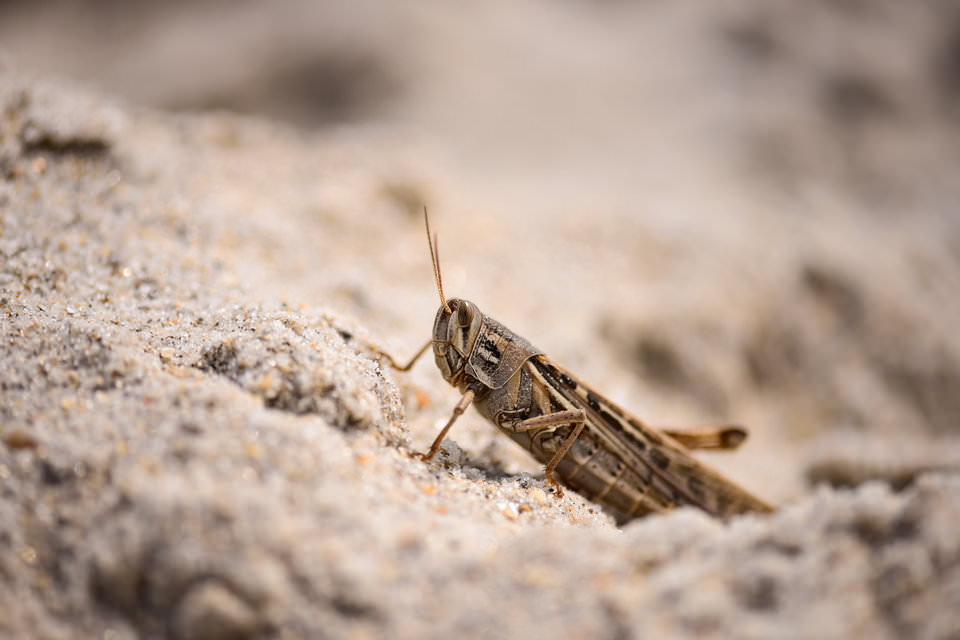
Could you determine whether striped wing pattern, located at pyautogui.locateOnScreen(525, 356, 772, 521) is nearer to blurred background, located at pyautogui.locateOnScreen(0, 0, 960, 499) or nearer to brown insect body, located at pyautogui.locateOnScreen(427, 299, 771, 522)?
brown insect body, located at pyautogui.locateOnScreen(427, 299, 771, 522)

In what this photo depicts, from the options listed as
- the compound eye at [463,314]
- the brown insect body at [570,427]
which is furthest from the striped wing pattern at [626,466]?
the compound eye at [463,314]

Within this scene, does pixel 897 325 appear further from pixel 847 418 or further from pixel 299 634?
pixel 299 634

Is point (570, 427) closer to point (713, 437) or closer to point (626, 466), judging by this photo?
point (626, 466)

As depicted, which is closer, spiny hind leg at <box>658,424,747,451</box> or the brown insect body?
the brown insect body

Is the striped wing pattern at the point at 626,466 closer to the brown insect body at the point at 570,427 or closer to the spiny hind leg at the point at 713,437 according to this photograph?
the brown insect body at the point at 570,427

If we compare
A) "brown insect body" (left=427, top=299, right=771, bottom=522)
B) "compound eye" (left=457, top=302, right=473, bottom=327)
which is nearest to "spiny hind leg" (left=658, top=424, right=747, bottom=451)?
"brown insect body" (left=427, top=299, right=771, bottom=522)

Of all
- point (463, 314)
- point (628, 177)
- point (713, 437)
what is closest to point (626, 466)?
point (713, 437)
